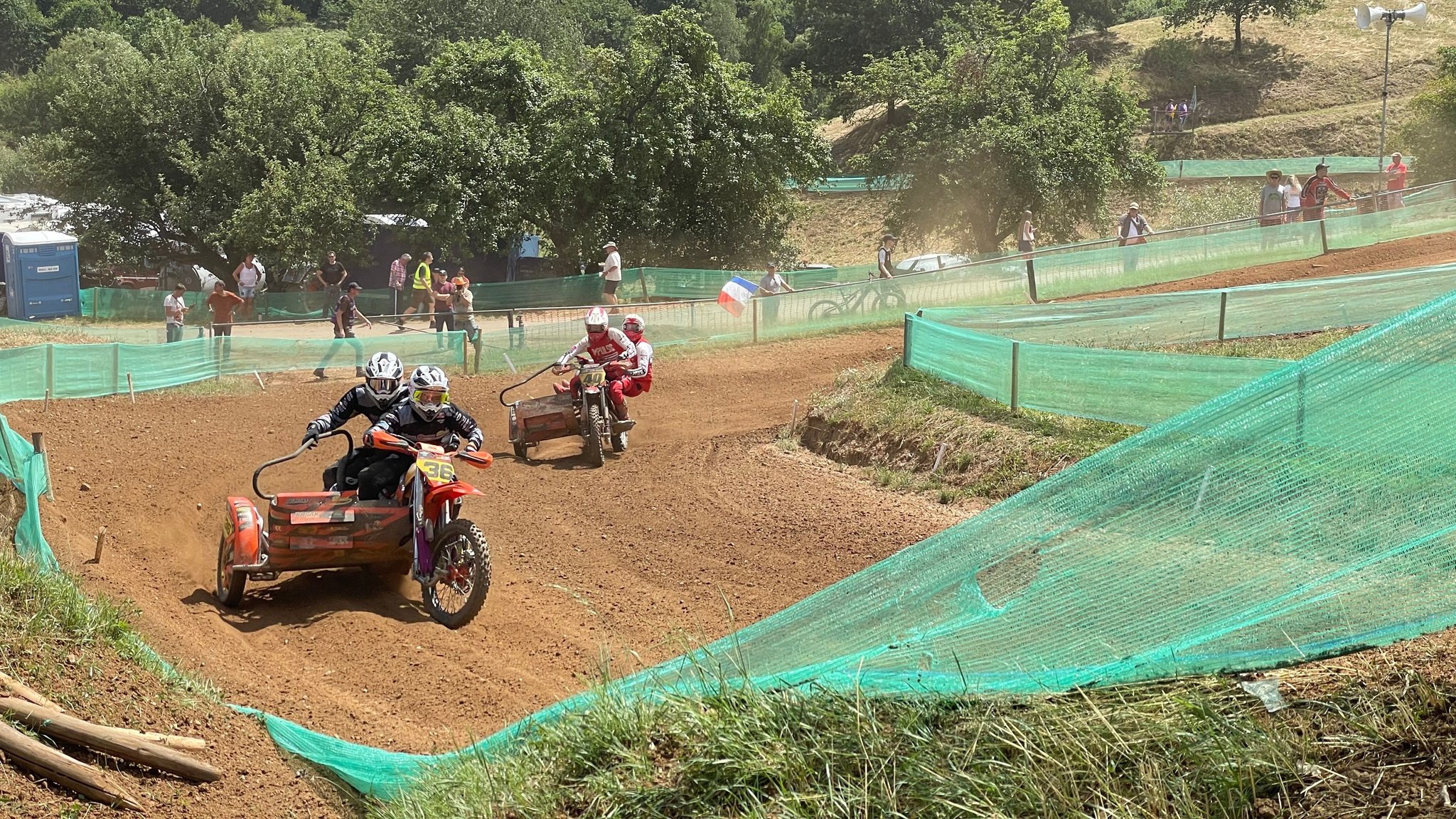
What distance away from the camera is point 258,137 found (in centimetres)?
3666

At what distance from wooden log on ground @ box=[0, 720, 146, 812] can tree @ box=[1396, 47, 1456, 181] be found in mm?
40422

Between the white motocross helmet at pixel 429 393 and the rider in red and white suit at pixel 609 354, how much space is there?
4.99 meters

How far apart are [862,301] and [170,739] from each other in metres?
20.1

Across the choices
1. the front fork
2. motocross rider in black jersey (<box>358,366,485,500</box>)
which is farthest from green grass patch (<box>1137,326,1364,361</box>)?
the front fork

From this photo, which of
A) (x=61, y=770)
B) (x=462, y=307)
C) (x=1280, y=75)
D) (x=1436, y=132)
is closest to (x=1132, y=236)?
(x=462, y=307)

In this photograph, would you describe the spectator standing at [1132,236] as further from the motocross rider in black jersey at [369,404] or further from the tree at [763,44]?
the tree at [763,44]

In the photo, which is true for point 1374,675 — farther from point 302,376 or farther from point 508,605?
point 302,376

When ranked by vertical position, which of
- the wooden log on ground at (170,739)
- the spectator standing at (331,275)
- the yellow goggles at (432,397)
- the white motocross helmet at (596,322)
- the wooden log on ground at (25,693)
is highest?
the spectator standing at (331,275)

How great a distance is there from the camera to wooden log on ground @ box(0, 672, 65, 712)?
588cm

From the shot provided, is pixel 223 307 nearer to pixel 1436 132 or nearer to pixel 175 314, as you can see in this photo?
pixel 175 314

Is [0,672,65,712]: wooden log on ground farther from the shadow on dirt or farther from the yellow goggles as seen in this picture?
the yellow goggles

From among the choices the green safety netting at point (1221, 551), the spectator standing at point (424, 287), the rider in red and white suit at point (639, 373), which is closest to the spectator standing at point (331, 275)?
the spectator standing at point (424, 287)

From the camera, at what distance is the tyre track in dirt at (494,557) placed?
25.5 feet

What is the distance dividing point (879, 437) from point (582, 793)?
9938 millimetres
